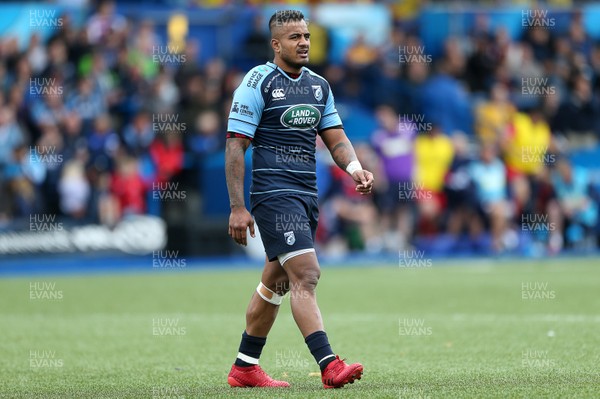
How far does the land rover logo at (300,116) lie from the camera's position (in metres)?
7.64

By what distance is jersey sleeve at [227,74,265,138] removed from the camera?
24.7 feet

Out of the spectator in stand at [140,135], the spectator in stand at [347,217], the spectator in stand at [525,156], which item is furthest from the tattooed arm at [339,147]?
the spectator in stand at [525,156]

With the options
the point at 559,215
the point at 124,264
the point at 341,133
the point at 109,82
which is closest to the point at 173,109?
the point at 109,82

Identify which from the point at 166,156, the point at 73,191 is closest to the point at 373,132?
the point at 166,156

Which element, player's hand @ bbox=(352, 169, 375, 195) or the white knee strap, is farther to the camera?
the white knee strap

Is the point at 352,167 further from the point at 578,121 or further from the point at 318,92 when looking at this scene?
the point at 578,121

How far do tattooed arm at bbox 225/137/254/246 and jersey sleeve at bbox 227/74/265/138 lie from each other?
7cm

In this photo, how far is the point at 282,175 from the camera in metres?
7.60

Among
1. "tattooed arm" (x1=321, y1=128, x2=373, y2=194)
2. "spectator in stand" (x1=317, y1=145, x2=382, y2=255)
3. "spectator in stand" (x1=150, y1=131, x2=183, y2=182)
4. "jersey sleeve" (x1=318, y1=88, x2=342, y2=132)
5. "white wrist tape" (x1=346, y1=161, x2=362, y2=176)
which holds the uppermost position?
"jersey sleeve" (x1=318, y1=88, x2=342, y2=132)

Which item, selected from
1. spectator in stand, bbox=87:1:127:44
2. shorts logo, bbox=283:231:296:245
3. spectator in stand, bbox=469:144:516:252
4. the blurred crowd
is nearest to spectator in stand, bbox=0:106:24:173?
the blurred crowd

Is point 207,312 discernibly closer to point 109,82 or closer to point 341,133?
point 341,133

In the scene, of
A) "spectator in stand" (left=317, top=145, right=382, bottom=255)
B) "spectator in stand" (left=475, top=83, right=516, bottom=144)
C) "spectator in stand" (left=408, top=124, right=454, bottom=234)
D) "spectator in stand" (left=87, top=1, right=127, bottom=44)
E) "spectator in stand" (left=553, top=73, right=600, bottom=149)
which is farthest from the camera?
"spectator in stand" (left=553, top=73, right=600, bottom=149)

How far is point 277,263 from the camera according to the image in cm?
768

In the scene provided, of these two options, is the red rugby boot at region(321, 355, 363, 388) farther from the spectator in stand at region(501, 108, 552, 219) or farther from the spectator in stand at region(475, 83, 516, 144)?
the spectator in stand at region(475, 83, 516, 144)
